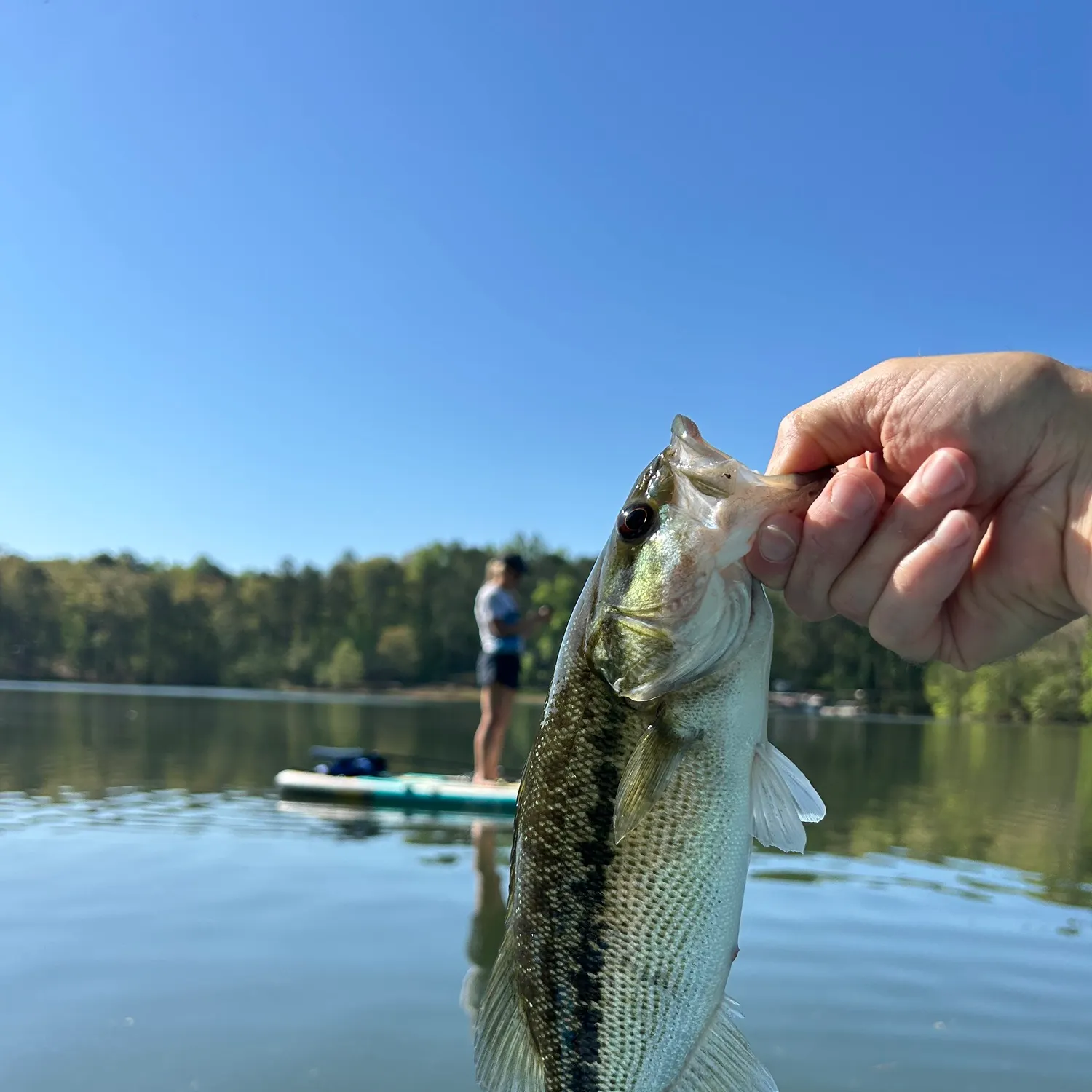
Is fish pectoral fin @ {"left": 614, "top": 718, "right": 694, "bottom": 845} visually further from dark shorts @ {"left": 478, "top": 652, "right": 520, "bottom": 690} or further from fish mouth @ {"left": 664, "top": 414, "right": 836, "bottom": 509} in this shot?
dark shorts @ {"left": 478, "top": 652, "right": 520, "bottom": 690}

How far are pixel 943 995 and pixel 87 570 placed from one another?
98166 mm

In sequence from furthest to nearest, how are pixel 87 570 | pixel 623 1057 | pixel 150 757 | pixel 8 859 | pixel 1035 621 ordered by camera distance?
1. pixel 87 570
2. pixel 150 757
3. pixel 8 859
4. pixel 1035 621
5. pixel 623 1057

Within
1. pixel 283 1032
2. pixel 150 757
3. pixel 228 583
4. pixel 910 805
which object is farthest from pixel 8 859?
pixel 228 583

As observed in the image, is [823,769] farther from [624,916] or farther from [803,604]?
[624,916]

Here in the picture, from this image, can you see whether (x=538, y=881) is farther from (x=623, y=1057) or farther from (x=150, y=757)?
(x=150, y=757)

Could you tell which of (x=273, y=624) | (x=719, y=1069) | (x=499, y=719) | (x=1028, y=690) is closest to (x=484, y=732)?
(x=499, y=719)

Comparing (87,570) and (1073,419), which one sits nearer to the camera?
(1073,419)

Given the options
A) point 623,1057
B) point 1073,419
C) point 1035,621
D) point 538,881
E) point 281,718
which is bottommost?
point 281,718

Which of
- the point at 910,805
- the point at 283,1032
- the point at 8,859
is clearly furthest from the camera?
the point at 910,805

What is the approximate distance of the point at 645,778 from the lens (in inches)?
79.0

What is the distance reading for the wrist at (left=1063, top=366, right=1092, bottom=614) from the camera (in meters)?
2.10

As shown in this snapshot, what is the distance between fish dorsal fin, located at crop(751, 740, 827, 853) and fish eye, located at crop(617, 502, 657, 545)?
56 cm

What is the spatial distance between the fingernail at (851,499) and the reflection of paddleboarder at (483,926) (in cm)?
233

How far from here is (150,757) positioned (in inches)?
601
